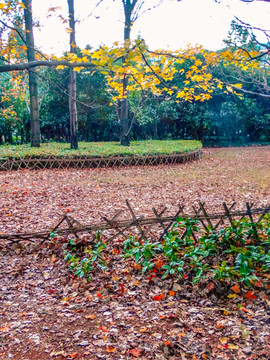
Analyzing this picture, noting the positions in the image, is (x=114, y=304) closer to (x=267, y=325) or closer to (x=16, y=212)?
(x=267, y=325)

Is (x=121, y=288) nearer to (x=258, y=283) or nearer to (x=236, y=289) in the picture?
(x=236, y=289)

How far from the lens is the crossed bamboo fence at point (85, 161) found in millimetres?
10578

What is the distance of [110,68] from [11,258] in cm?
295

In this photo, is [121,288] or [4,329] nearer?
[4,329]

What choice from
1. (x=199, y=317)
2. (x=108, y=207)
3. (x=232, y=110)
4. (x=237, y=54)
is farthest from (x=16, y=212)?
(x=232, y=110)

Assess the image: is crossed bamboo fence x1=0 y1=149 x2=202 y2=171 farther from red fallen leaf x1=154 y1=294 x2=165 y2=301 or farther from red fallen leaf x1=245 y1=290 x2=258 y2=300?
red fallen leaf x1=245 y1=290 x2=258 y2=300

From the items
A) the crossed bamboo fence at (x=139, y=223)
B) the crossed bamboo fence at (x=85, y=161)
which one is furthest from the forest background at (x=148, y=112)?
the crossed bamboo fence at (x=139, y=223)

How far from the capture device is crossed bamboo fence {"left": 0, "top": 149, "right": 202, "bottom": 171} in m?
10.6

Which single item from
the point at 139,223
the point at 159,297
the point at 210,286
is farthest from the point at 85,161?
the point at 210,286

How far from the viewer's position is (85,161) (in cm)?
1149

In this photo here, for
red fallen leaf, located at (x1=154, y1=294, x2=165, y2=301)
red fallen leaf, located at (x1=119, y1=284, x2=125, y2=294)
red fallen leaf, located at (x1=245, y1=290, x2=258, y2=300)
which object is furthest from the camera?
red fallen leaf, located at (x1=119, y1=284, x2=125, y2=294)

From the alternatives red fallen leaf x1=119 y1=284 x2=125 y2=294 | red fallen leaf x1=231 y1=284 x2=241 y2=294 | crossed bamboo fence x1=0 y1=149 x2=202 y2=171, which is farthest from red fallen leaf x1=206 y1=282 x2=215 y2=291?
crossed bamboo fence x1=0 y1=149 x2=202 y2=171

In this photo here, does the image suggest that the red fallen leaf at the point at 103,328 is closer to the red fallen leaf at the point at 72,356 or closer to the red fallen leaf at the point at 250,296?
the red fallen leaf at the point at 72,356

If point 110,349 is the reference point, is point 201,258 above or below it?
above
